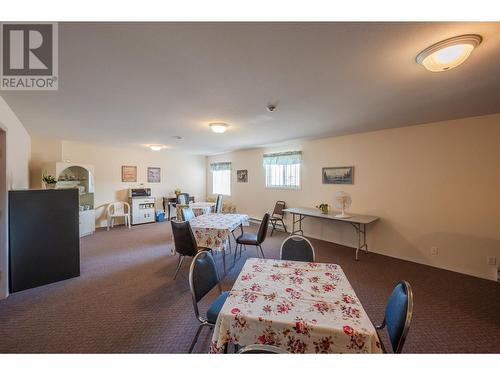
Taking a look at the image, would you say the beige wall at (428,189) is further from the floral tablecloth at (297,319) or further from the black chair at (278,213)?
the floral tablecloth at (297,319)

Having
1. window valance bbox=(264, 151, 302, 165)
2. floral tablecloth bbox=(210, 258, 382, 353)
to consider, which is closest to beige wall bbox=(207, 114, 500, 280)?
window valance bbox=(264, 151, 302, 165)

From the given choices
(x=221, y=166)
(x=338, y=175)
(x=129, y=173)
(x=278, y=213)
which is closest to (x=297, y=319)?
(x=338, y=175)

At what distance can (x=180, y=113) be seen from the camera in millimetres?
2848

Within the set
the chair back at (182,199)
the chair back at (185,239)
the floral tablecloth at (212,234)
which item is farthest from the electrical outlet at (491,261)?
the chair back at (182,199)

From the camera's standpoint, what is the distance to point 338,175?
4367 mm

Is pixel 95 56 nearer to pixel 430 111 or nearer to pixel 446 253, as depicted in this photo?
pixel 430 111

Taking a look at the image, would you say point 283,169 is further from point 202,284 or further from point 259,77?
point 202,284

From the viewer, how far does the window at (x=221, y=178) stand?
7.05 m

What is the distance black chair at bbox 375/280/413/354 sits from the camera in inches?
41.3

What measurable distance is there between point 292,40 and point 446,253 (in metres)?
3.83

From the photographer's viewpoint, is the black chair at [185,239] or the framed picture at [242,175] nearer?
the black chair at [185,239]

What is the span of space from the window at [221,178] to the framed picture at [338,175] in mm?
3404

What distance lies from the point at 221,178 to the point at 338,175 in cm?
421
